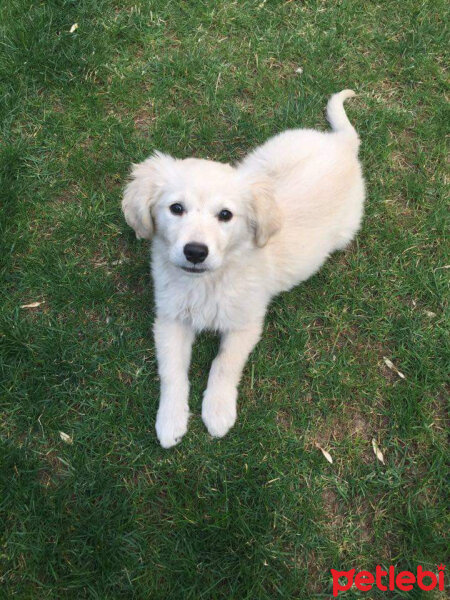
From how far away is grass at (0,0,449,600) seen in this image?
2230 mm

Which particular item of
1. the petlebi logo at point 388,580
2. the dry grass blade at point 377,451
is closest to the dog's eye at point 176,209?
the dry grass blade at point 377,451

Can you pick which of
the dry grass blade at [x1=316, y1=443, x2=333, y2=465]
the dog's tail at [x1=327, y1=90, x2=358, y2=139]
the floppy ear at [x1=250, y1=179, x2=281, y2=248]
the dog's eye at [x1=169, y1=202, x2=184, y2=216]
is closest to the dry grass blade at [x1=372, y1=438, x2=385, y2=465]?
the dry grass blade at [x1=316, y1=443, x2=333, y2=465]

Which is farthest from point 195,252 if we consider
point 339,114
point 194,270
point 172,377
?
point 339,114

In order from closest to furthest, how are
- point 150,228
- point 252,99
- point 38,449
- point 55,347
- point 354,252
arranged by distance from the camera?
1. point 150,228
2. point 38,449
3. point 55,347
4. point 354,252
5. point 252,99

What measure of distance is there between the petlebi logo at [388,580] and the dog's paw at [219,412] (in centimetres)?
90

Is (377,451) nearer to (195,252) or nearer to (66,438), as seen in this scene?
(195,252)

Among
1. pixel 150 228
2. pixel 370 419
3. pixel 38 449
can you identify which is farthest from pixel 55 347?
pixel 370 419

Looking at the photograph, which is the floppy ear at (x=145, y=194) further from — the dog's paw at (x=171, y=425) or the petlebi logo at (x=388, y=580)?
the petlebi logo at (x=388, y=580)

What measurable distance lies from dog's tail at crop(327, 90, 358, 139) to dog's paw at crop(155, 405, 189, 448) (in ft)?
6.98

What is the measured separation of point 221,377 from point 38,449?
1.08 meters

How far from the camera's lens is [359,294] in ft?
9.41

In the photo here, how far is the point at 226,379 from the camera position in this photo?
245 centimetres

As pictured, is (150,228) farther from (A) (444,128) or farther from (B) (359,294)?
(A) (444,128)

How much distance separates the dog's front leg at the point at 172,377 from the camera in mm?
2379
